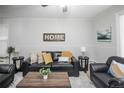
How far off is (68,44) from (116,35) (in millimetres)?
2379

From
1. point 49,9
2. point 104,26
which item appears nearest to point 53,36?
point 49,9

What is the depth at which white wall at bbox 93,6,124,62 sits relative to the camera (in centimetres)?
393

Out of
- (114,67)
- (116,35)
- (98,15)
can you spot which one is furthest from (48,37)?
(114,67)

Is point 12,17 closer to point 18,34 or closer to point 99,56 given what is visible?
point 18,34

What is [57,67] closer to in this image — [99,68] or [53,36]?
[99,68]

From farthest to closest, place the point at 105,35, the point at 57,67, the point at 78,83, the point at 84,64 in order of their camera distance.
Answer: the point at 84,64 → the point at 105,35 → the point at 57,67 → the point at 78,83

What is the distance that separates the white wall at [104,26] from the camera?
3932 millimetres

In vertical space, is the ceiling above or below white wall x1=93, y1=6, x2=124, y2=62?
above

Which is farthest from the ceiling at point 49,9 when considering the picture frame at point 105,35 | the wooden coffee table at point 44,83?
the wooden coffee table at point 44,83

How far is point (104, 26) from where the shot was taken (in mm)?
4777

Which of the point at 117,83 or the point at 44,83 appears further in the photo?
the point at 44,83

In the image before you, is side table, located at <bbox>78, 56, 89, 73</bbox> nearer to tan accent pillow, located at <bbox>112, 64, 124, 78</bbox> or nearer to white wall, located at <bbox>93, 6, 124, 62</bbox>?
white wall, located at <bbox>93, 6, 124, 62</bbox>

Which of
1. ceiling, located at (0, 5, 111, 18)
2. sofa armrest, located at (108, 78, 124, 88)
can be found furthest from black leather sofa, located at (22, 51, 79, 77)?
sofa armrest, located at (108, 78, 124, 88)

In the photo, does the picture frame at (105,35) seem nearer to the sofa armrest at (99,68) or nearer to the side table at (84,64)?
the side table at (84,64)
